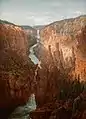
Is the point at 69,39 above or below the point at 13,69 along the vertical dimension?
above

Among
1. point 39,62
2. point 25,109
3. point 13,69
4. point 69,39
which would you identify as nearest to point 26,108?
point 25,109

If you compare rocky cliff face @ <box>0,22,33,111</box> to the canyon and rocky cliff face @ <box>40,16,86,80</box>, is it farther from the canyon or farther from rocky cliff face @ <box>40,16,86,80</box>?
rocky cliff face @ <box>40,16,86,80</box>

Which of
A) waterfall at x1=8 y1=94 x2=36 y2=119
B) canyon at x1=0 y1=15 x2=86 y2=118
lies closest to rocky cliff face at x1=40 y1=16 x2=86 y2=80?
canyon at x1=0 y1=15 x2=86 y2=118

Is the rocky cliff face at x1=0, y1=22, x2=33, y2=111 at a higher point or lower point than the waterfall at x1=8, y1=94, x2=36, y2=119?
higher

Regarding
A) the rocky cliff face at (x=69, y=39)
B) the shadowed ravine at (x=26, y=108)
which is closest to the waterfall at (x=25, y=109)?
the shadowed ravine at (x=26, y=108)

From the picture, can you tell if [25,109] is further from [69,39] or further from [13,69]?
[69,39]

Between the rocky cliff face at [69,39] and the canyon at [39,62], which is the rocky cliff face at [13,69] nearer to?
the canyon at [39,62]
